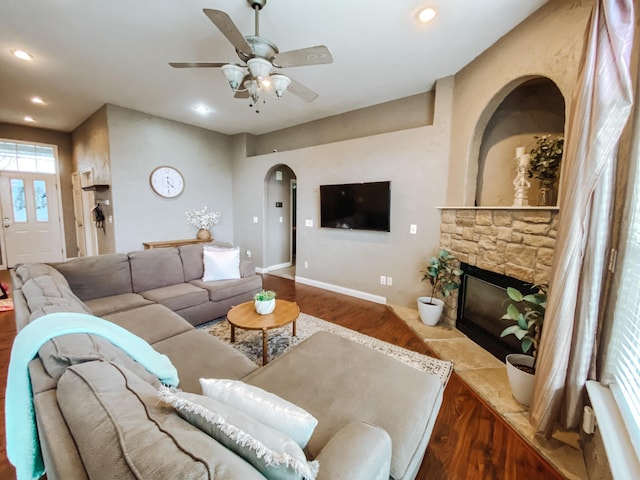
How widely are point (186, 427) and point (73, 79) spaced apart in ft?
14.8

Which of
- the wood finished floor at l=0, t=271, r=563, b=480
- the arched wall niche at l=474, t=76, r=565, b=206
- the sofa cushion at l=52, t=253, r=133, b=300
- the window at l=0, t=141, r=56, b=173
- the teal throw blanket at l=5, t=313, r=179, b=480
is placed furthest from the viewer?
the window at l=0, t=141, r=56, b=173

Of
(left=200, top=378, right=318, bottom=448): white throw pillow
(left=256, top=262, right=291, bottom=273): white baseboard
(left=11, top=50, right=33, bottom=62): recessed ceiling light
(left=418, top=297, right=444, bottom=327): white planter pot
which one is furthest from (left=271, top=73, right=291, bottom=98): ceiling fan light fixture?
(left=256, top=262, right=291, bottom=273): white baseboard

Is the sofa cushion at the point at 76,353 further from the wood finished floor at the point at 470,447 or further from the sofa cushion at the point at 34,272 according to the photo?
the sofa cushion at the point at 34,272

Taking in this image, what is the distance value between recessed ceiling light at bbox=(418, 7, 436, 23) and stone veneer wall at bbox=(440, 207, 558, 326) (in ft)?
5.52

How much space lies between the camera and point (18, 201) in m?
5.40

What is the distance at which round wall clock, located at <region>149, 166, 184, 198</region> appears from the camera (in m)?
4.59

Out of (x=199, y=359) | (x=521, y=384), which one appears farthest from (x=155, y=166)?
(x=521, y=384)

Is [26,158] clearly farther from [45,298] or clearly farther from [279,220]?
[45,298]

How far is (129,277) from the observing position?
287 cm

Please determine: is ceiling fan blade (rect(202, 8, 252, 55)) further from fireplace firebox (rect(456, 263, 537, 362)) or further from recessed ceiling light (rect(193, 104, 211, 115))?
fireplace firebox (rect(456, 263, 537, 362))

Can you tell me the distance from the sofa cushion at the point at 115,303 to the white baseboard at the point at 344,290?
2554 mm

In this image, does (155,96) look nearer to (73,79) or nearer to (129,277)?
(73,79)

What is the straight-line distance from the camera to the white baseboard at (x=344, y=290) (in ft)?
12.7

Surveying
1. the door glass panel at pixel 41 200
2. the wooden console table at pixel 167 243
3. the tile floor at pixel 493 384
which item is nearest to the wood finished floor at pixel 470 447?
the tile floor at pixel 493 384
